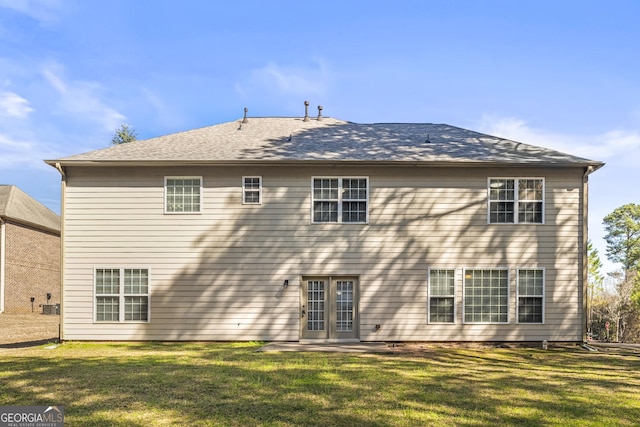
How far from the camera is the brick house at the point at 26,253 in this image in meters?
27.5

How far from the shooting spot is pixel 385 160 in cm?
1465

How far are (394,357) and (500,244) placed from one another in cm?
503

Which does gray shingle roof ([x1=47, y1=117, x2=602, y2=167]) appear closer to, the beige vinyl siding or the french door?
the beige vinyl siding

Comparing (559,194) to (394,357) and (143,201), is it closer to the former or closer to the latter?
(394,357)

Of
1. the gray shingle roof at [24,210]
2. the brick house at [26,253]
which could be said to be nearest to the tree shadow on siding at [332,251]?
the brick house at [26,253]

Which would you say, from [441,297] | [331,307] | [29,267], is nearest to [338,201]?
[331,307]

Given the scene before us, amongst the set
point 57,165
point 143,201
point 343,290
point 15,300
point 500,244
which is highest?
point 57,165

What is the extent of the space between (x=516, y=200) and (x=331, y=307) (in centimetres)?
631

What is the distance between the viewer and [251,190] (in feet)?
48.9

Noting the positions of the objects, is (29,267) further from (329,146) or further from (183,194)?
(329,146)

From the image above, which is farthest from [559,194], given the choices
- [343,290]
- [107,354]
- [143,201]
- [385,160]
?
[107,354]

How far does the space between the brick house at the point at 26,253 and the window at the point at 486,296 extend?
80.0 ft

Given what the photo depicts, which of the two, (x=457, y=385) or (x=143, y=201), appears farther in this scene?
(x=143, y=201)

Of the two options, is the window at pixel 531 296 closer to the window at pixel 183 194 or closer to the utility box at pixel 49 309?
the window at pixel 183 194
